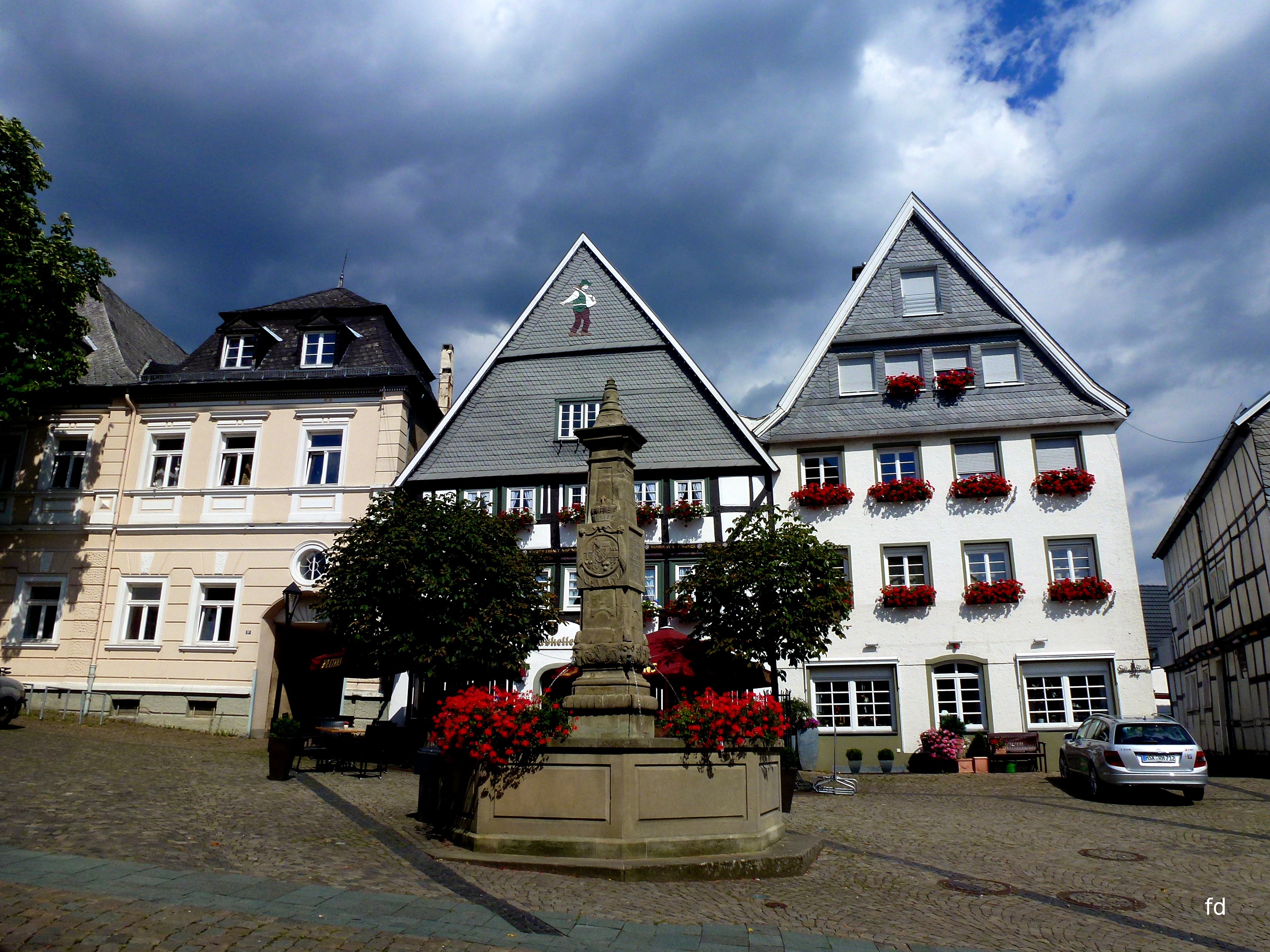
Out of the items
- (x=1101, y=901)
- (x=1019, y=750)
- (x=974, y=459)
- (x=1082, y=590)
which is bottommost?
(x=1101, y=901)

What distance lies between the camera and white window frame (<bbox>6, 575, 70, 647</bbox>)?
2362 centimetres

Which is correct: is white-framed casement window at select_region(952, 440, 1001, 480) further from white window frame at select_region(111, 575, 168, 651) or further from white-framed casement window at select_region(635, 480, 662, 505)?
white window frame at select_region(111, 575, 168, 651)

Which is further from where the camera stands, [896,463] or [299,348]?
[299,348]

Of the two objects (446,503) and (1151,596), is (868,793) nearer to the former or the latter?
(446,503)

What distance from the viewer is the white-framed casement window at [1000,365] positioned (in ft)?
78.6

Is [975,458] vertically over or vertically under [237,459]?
under

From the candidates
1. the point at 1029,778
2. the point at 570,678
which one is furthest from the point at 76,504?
the point at 1029,778

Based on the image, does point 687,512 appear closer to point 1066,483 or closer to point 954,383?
point 954,383

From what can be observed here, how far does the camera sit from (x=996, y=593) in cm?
2212

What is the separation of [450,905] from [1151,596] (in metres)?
61.9

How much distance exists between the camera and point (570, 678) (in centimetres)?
2095

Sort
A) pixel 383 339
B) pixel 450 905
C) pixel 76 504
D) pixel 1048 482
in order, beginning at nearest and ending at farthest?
pixel 450 905
pixel 1048 482
pixel 76 504
pixel 383 339

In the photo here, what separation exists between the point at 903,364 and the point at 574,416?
8.81 m

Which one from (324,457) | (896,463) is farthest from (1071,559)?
(324,457)
